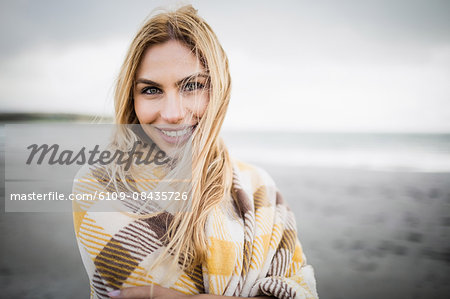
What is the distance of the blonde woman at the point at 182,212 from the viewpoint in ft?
2.82

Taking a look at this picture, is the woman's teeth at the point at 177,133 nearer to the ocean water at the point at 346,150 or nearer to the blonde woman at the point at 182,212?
the blonde woman at the point at 182,212

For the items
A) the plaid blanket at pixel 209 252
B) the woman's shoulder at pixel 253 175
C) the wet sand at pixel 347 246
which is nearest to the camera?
the plaid blanket at pixel 209 252

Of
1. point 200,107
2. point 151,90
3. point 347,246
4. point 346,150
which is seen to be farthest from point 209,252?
point 346,150

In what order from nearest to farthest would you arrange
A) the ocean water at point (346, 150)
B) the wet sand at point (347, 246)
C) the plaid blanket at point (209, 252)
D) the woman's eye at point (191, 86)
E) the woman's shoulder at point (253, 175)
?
the plaid blanket at point (209, 252) → the woman's eye at point (191, 86) → the woman's shoulder at point (253, 175) → the wet sand at point (347, 246) → the ocean water at point (346, 150)

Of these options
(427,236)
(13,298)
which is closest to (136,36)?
(13,298)

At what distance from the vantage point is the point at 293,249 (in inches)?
42.3

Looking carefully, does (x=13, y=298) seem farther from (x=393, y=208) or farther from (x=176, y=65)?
(x=393, y=208)

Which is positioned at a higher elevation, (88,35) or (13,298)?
(88,35)

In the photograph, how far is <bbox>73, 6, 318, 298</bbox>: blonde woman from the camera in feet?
2.82

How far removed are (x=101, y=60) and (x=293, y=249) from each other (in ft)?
5.51

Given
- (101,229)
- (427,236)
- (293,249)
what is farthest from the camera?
(427,236)

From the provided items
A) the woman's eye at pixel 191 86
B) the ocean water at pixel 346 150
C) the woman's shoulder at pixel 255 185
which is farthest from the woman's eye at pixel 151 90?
the ocean water at pixel 346 150

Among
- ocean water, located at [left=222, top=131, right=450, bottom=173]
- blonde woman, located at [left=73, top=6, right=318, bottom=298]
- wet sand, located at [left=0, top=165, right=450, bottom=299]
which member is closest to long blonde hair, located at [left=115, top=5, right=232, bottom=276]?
blonde woman, located at [left=73, top=6, right=318, bottom=298]

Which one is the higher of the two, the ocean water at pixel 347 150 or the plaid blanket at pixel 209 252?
the ocean water at pixel 347 150
